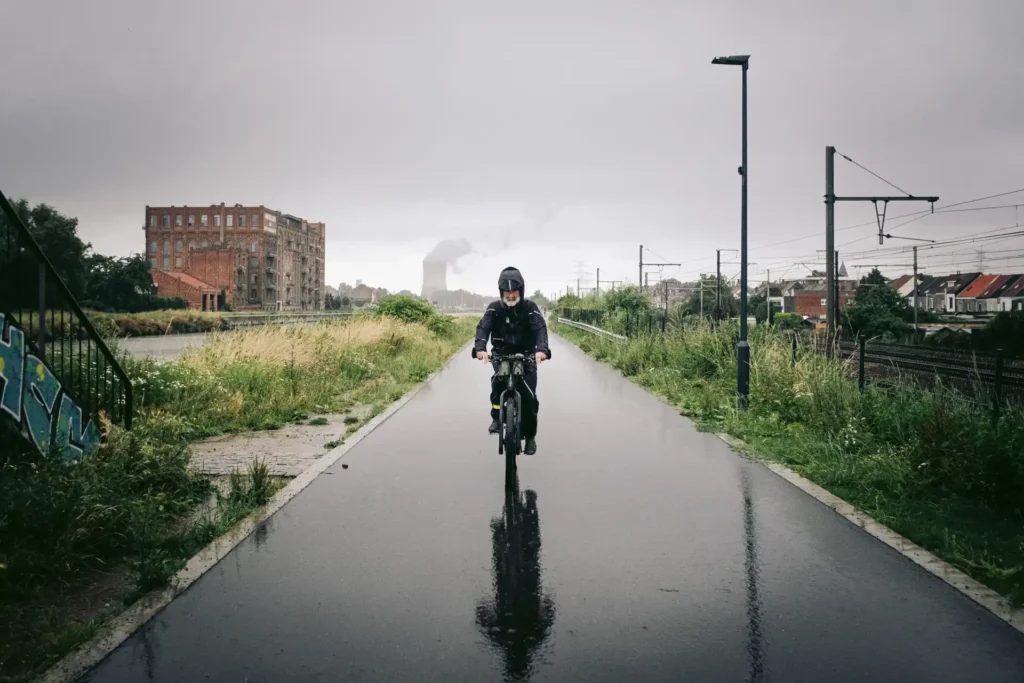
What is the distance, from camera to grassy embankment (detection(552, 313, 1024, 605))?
560 centimetres

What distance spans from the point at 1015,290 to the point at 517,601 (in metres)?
123

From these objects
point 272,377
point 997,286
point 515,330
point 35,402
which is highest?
point 997,286

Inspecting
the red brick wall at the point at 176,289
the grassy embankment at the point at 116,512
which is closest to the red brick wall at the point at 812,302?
the red brick wall at the point at 176,289

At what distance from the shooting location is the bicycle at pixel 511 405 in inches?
286

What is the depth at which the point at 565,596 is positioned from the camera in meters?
4.49

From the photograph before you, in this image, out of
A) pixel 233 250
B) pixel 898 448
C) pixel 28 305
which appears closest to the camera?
pixel 28 305

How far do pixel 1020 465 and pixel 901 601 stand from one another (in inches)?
105

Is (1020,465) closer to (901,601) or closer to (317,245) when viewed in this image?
(901,601)

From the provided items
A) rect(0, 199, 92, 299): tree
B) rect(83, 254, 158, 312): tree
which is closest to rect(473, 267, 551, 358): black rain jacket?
rect(0, 199, 92, 299): tree

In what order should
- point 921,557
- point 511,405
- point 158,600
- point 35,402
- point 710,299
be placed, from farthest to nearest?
1. point 710,299
2. point 511,405
3. point 35,402
4. point 921,557
5. point 158,600

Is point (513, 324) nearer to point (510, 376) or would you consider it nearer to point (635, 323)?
point (510, 376)

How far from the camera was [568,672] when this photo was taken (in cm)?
350

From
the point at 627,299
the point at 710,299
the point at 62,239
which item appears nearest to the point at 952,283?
the point at 710,299

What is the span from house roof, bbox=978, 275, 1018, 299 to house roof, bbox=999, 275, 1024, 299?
3.18ft
